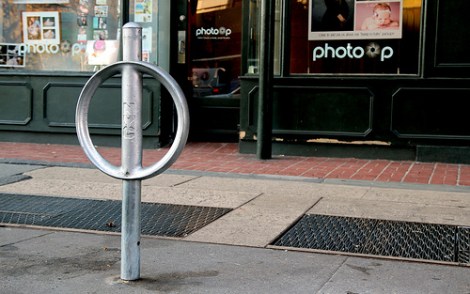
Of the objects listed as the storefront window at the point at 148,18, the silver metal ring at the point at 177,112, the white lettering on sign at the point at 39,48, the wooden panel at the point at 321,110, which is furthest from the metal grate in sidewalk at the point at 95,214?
the white lettering on sign at the point at 39,48

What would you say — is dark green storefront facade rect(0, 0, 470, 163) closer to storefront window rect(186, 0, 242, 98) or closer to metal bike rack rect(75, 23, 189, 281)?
storefront window rect(186, 0, 242, 98)

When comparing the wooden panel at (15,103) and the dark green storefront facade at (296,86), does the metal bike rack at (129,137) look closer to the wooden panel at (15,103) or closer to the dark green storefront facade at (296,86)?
the dark green storefront facade at (296,86)

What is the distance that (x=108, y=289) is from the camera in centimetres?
399

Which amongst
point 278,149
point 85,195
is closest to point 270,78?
point 278,149

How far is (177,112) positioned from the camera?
3.82 m

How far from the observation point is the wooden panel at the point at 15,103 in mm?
10773

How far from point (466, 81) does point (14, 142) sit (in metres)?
6.84

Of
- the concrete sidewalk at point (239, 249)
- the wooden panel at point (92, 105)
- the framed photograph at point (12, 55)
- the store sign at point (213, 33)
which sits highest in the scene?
the store sign at point (213, 33)

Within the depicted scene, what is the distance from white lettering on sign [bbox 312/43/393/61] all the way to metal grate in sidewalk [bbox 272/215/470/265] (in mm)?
4041

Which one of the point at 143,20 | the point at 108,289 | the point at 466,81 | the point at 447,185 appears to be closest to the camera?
the point at 108,289

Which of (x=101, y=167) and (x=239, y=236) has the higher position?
(x=101, y=167)

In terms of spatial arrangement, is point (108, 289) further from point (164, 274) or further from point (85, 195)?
point (85, 195)

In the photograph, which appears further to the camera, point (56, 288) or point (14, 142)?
point (14, 142)

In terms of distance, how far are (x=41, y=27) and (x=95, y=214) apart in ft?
19.2
